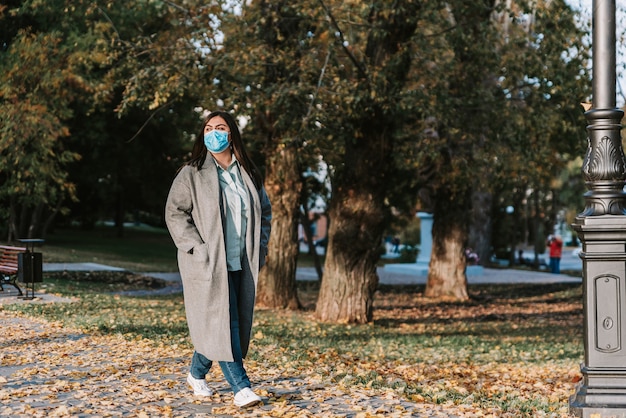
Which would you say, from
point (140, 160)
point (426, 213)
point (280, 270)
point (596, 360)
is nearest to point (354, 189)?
point (280, 270)

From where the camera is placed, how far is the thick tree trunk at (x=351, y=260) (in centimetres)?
1497

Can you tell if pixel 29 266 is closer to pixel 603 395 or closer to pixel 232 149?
pixel 232 149

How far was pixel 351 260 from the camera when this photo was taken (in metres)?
15.1

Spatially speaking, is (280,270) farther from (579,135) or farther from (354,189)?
(579,135)

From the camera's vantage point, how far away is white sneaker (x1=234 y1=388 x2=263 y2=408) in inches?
Result: 233

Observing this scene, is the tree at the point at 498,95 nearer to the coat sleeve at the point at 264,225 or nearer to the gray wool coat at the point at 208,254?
the coat sleeve at the point at 264,225

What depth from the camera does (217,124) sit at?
19.8 ft

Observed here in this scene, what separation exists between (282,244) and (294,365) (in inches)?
378

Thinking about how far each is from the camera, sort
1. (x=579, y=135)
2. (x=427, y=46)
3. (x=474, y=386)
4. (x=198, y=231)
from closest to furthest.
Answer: (x=198, y=231)
(x=474, y=386)
(x=427, y=46)
(x=579, y=135)

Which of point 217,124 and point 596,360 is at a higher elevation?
point 217,124

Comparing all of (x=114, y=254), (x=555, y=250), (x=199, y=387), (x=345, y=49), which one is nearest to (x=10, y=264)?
(x=345, y=49)

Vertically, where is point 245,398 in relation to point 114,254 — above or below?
below

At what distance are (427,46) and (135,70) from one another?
5393mm

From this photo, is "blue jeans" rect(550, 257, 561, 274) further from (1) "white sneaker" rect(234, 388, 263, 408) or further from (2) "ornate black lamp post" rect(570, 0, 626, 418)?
(1) "white sneaker" rect(234, 388, 263, 408)
